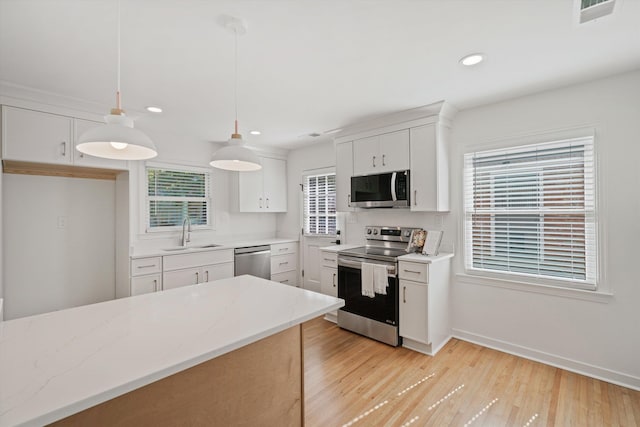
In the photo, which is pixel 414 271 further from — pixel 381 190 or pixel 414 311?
pixel 381 190

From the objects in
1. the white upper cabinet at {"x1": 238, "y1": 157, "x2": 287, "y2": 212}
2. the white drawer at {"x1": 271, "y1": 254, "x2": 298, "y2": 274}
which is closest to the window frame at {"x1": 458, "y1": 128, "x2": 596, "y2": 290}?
the white drawer at {"x1": 271, "y1": 254, "x2": 298, "y2": 274}

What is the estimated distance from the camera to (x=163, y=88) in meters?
2.58

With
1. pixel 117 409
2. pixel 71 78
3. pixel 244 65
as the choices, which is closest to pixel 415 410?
pixel 117 409

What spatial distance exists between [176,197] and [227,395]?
3.34 metres

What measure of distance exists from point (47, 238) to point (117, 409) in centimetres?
301

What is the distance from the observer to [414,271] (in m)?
2.93

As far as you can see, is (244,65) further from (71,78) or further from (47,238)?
(47,238)

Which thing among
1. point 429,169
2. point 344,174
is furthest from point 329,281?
point 429,169

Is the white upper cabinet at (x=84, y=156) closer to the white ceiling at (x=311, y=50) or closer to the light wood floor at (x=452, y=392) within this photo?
the white ceiling at (x=311, y=50)

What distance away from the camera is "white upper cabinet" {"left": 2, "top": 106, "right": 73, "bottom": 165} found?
2.55 meters

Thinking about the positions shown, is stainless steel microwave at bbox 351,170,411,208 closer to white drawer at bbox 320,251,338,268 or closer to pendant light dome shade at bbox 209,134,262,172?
white drawer at bbox 320,251,338,268

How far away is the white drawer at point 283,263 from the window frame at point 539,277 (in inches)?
102

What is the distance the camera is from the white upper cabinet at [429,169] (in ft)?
10.1

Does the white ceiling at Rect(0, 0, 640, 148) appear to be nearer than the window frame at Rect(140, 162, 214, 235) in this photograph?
Yes
